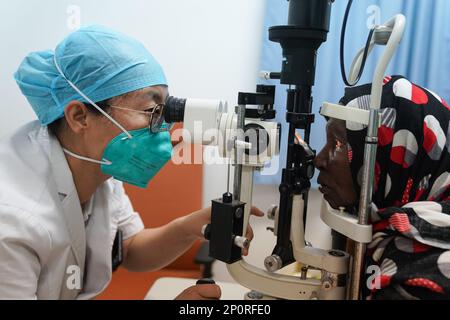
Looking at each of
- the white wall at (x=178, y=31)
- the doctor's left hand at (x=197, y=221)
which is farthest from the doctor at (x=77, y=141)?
the white wall at (x=178, y=31)

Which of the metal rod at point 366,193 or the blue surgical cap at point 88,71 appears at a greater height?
the blue surgical cap at point 88,71

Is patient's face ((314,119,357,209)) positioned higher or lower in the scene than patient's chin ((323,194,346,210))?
higher

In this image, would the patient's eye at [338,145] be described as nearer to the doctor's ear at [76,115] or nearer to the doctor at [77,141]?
the doctor at [77,141]

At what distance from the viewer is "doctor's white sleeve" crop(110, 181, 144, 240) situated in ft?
4.35

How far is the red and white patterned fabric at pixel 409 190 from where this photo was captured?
27.4 inches

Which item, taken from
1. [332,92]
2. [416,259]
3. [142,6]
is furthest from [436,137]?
[142,6]

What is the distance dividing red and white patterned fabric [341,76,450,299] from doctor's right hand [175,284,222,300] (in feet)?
1.00

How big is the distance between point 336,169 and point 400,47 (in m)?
1.20

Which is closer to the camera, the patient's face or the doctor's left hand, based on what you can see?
the patient's face

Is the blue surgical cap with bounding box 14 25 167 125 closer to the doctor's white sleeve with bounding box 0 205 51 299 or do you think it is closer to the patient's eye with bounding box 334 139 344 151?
the doctor's white sleeve with bounding box 0 205 51 299

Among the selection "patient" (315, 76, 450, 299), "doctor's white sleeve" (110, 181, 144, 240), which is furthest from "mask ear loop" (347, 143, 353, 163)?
"doctor's white sleeve" (110, 181, 144, 240)

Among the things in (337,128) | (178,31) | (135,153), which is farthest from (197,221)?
(178,31)

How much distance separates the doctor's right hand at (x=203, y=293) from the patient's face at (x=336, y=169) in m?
0.31
